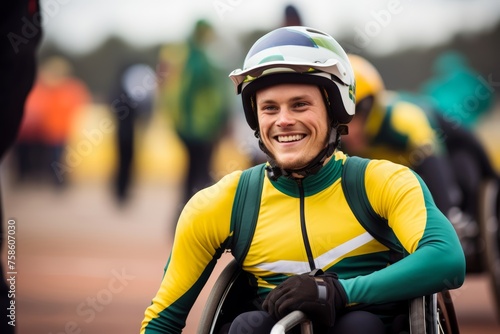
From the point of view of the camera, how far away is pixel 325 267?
3.40m

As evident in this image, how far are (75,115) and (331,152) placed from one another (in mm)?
16330

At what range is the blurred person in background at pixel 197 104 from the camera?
474 inches

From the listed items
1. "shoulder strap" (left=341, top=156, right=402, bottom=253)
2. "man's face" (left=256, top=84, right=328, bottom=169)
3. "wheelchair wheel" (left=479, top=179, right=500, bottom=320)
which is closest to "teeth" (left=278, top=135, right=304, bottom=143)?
"man's face" (left=256, top=84, right=328, bottom=169)

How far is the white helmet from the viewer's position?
3432 millimetres

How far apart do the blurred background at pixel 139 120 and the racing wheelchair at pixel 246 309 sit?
4.07 metres

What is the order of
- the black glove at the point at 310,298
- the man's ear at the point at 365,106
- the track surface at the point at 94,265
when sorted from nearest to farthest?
the black glove at the point at 310,298 < the man's ear at the point at 365,106 < the track surface at the point at 94,265

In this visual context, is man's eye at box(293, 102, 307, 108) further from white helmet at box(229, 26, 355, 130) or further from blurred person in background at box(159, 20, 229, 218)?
blurred person in background at box(159, 20, 229, 218)

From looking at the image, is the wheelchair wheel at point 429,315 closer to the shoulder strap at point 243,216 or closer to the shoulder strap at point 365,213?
the shoulder strap at point 365,213

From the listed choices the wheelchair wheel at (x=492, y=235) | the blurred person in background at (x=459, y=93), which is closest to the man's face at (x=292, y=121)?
the wheelchair wheel at (x=492, y=235)

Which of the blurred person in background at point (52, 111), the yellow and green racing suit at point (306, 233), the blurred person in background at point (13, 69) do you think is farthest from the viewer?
the blurred person in background at point (52, 111)

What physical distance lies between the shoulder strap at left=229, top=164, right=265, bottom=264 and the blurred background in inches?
165

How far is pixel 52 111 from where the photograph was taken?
19000 mm

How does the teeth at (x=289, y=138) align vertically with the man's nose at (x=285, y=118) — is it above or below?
below

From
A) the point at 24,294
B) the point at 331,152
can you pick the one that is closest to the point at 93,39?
the point at 24,294
